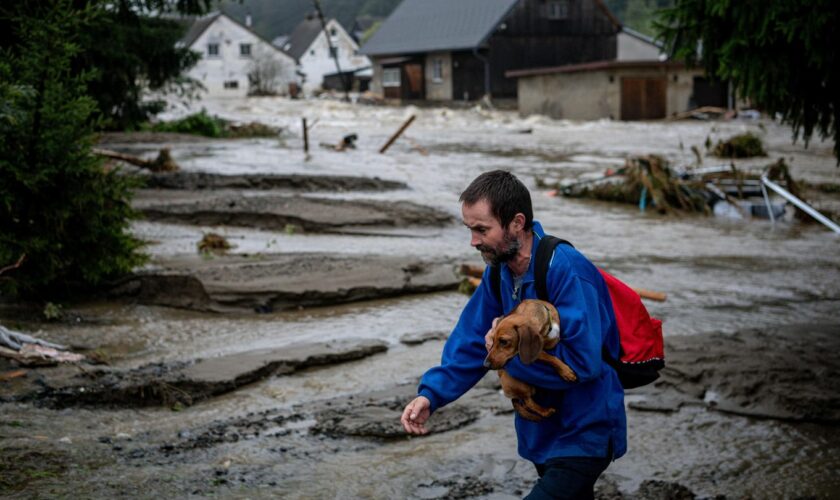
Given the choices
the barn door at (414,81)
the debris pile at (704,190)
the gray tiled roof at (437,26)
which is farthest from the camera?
the barn door at (414,81)

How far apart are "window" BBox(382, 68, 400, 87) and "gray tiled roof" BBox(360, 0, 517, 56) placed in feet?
4.15

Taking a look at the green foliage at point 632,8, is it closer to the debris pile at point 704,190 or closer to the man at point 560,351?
→ the debris pile at point 704,190

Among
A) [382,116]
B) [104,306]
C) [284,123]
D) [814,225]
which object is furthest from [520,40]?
[104,306]

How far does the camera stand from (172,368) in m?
6.66

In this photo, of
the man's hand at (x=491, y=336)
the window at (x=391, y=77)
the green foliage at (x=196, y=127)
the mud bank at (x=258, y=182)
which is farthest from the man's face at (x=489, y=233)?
the window at (x=391, y=77)

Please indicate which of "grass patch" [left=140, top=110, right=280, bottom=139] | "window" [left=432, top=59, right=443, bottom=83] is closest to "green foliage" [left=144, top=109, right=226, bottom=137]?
"grass patch" [left=140, top=110, right=280, bottom=139]

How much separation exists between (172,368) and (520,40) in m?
52.9

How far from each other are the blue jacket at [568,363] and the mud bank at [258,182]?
1426 centimetres

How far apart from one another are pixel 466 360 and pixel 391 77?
61.1 metres

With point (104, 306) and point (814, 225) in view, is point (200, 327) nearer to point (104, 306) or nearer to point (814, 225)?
point (104, 306)

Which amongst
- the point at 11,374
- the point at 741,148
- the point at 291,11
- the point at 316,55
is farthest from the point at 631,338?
the point at 291,11

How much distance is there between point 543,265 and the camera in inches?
123

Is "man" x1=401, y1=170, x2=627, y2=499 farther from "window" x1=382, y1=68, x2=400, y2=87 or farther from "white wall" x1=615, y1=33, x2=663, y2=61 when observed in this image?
"white wall" x1=615, y1=33, x2=663, y2=61

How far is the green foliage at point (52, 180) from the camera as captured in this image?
7773mm
